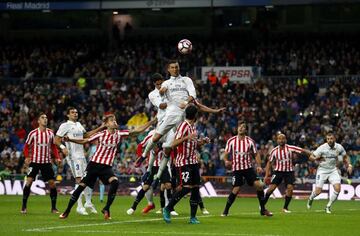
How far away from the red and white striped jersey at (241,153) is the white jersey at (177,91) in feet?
8.81

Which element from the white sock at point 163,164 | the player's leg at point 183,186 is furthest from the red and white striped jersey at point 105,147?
the player's leg at point 183,186

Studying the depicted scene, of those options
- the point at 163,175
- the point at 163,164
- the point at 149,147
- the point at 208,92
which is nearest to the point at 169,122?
the point at 163,164

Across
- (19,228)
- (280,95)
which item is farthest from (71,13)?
(19,228)

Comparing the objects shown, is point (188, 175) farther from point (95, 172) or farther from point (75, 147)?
point (75, 147)

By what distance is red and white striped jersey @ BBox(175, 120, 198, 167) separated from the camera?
19.8 m

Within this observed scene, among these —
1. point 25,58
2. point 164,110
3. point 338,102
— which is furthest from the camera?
point 25,58

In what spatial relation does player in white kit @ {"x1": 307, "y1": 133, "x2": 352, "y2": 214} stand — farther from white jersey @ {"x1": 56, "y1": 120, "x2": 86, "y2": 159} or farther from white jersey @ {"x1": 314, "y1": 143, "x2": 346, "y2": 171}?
white jersey @ {"x1": 56, "y1": 120, "x2": 86, "y2": 159}

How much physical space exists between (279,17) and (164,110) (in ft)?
98.7

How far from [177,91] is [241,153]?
3.16 m

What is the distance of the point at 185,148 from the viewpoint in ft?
65.9

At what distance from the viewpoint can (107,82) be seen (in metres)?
46.4

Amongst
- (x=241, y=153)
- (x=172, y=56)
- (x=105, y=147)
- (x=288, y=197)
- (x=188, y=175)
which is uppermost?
(x=172, y=56)

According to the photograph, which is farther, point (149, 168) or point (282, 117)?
point (282, 117)

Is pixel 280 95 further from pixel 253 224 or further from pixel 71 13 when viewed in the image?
pixel 253 224
